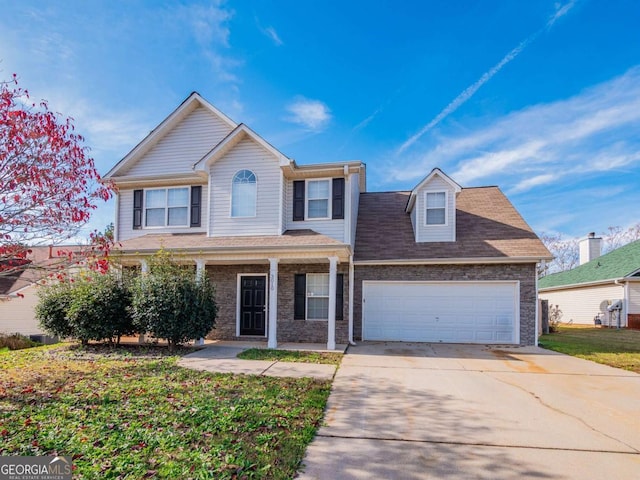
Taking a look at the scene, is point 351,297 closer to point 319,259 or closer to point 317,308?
point 317,308

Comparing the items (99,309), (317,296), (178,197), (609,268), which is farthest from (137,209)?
(609,268)

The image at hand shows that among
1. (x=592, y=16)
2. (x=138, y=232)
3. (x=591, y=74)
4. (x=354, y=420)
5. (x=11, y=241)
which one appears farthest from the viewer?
(x=138, y=232)

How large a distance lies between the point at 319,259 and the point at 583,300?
20.5m

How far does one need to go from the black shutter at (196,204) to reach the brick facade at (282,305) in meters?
1.68

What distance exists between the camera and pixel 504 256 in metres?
11.3

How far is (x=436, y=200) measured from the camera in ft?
41.8

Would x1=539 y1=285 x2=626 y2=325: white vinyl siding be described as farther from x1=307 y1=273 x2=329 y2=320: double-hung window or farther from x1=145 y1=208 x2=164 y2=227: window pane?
x1=145 y1=208 x2=164 y2=227: window pane

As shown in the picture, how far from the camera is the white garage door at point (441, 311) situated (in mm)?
11523

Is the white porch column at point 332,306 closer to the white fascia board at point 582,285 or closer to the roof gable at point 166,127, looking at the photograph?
the roof gable at point 166,127

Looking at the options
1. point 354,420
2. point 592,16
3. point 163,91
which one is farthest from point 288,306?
point 592,16

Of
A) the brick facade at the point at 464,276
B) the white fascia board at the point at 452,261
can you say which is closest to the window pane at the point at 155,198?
the white fascia board at the point at 452,261

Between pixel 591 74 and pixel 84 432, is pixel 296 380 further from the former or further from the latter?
pixel 591 74

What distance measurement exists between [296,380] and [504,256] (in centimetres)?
824

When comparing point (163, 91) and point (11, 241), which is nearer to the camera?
point (11, 241)
